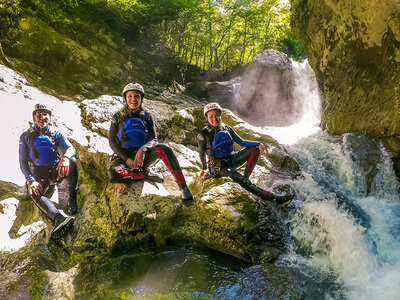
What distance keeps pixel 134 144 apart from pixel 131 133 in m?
0.20

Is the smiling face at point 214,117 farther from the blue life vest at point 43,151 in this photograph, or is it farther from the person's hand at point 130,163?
the blue life vest at point 43,151

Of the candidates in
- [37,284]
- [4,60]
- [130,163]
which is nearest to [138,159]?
[130,163]

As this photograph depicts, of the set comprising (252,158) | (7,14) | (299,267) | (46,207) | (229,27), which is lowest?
(46,207)

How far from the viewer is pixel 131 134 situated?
436 centimetres

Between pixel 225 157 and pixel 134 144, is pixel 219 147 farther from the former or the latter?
pixel 134 144

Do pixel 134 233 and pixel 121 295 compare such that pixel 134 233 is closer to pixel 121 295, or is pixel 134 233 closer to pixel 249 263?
pixel 121 295

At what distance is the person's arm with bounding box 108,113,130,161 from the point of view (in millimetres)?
4262

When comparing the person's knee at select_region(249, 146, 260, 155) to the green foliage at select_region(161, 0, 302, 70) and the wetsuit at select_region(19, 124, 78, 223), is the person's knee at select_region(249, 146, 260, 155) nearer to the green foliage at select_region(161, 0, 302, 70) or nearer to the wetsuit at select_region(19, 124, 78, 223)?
the wetsuit at select_region(19, 124, 78, 223)

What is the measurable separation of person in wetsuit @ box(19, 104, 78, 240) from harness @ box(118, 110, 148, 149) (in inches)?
36.2

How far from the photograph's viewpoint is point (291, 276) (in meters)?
3.52

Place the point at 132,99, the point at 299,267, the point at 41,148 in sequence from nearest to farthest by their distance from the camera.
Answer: the point at 299,267
the point at 41,148
the point at 132,99

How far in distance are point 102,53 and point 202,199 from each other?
13.4 metres

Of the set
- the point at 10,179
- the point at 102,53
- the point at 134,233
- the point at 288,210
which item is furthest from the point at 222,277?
the point at 102,53

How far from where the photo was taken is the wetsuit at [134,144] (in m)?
4.19
